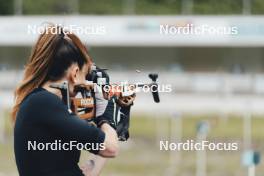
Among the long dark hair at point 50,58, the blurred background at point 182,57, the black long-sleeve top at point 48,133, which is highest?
the blurred background at point 182,57

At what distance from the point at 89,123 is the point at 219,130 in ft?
66.6

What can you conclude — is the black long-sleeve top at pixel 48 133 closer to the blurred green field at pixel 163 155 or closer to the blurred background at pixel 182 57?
the blurred green field at pixel 163 155

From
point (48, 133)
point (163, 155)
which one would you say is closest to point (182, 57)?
point (163, 155)

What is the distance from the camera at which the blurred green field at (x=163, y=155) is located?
15258 millimetres

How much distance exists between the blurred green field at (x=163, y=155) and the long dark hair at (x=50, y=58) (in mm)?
8041

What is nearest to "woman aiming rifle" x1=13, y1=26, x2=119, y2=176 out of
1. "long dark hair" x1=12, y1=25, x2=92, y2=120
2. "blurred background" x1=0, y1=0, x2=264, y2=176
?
"long dark hair" x1=12, y1=25, x2=92, y2=120

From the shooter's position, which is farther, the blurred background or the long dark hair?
the blurred background

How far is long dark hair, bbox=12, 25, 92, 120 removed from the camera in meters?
3.86

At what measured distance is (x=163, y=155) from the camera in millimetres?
18578

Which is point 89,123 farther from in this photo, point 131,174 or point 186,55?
point 186,55

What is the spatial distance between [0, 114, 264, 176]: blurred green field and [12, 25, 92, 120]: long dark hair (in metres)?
8.04

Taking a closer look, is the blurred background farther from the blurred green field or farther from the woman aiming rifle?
the woman aiming rifle

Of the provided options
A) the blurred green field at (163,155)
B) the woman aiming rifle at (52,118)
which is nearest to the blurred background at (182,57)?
the blurred green field at (163,155)

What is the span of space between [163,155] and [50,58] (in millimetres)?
14823
